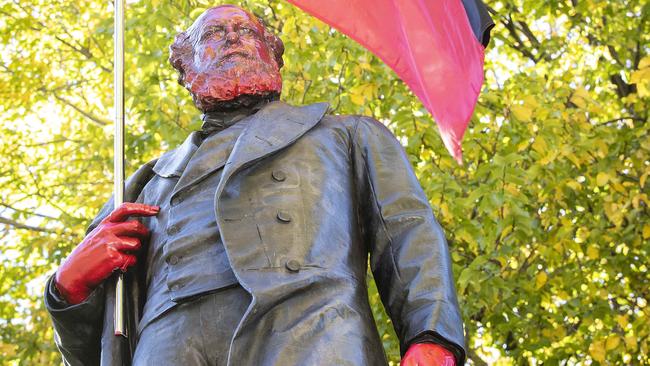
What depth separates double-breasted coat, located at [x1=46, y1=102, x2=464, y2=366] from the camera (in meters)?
3.42

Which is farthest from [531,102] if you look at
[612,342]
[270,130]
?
[270,130]

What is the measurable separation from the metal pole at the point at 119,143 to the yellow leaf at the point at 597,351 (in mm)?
4804

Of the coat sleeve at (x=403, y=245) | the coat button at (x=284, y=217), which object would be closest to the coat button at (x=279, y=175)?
the coat button at (x=284, y=217)

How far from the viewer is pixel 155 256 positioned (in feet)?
12.4

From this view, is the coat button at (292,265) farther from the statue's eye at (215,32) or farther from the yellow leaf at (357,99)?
the yellow leaf at (357,99)

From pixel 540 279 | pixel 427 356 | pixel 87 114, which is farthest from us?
pixel 87 114

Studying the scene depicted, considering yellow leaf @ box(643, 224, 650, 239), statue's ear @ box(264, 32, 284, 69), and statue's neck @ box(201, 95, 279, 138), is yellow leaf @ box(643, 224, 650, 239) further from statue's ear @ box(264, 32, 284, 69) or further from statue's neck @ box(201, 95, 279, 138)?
statue's neck @ box(201, 95, 279, 138)

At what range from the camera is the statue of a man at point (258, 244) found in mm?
3445

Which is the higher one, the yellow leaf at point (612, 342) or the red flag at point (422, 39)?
the red flag at point (422, 39)

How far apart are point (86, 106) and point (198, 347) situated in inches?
360

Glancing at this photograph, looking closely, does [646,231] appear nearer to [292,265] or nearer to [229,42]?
[229,42]

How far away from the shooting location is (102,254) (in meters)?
3.72

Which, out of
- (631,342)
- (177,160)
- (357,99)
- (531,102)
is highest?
(177,160)

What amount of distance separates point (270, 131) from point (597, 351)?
5.07 metres
